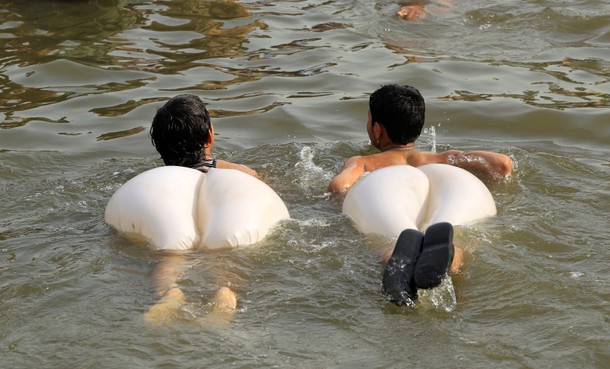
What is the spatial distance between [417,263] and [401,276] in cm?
10

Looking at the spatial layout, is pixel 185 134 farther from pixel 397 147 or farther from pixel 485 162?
pixel 485 162

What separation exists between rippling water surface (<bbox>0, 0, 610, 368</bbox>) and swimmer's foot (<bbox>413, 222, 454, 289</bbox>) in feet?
0.59

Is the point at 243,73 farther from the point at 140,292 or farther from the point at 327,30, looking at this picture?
the point at 140,292

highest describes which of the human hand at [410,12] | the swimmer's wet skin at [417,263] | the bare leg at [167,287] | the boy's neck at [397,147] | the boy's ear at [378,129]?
the swimmer's wet skin at [417,263]

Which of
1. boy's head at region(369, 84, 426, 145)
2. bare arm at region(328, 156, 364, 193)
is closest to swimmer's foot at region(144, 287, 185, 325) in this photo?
bare arm at region(328, 156, 364, 193)

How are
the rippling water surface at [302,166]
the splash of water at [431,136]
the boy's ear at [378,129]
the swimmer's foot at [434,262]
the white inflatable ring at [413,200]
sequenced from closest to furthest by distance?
the rippling water surface at [302,166] < the swimmer's foot at [434,262] < the white inflatable ring at [413,200] < the boy's ear at [378,129] < the splash of water at [431,136]

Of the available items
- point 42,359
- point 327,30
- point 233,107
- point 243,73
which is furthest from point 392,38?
point 42,359

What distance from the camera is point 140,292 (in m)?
4.81

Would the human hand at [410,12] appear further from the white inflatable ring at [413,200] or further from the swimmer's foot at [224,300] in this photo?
the swimmer's foot at [224,300]

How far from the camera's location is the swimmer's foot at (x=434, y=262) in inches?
174

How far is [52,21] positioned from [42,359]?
7246 mm

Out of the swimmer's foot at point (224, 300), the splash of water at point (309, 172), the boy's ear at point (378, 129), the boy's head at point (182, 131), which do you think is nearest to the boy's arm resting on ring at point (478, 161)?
the boy's ear at point (378, 129)

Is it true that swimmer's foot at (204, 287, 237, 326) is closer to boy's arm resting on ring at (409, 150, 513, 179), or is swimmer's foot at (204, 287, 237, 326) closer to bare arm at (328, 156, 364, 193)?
bare arm at (328, 156, 364, 193)

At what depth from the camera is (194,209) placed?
5.38 m
